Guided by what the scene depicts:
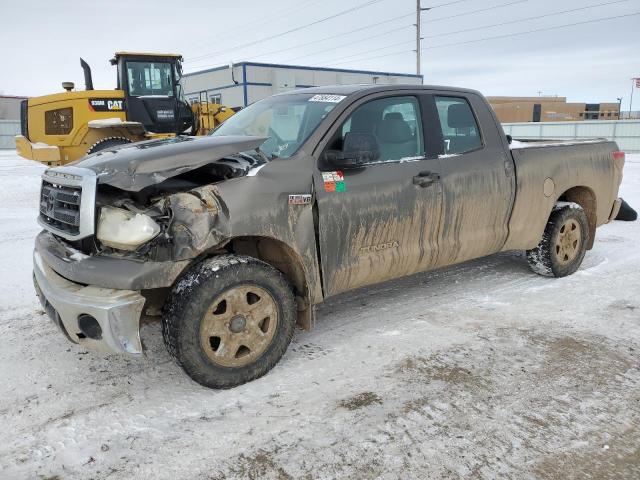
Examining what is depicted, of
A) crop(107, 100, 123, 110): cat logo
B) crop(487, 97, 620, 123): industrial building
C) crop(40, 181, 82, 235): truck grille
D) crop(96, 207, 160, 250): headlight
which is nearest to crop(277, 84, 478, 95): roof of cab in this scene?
crop(96, 207, 160, 250): headlight

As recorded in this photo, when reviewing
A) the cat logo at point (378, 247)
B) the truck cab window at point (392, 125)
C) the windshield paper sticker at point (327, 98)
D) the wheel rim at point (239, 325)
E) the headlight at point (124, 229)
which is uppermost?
the windshield paper sticker at point (327, 98)

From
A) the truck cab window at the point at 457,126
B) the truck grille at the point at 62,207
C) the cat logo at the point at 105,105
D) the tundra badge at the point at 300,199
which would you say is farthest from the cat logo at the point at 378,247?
the cat logo at the point at 105,105

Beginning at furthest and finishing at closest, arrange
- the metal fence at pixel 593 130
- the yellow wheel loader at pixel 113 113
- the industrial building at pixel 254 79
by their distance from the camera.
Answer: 1. the industrial building at pixel 254 79
2. the metal fence at pixel 593 130
3. the yellow wheel loader at pixel 113 113

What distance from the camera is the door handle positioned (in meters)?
3.92

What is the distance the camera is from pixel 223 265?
301 centimetres

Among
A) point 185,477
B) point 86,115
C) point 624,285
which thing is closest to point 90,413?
point 185,477

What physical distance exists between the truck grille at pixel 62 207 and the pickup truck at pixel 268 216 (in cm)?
1

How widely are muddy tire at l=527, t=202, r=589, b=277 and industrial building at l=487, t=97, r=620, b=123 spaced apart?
45.3 m

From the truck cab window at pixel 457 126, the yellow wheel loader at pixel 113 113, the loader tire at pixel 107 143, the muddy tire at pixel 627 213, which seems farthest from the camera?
the yellow wheel loader at pixel 113 113

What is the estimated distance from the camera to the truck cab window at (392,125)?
3814 millimetres

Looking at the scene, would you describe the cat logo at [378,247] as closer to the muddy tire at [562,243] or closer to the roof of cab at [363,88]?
the roof of cab at [363,88]

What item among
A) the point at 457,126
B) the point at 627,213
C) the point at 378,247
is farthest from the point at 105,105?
the point at 627,213

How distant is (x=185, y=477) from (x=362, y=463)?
812 mm

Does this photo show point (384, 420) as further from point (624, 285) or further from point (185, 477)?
point (624, 285)
